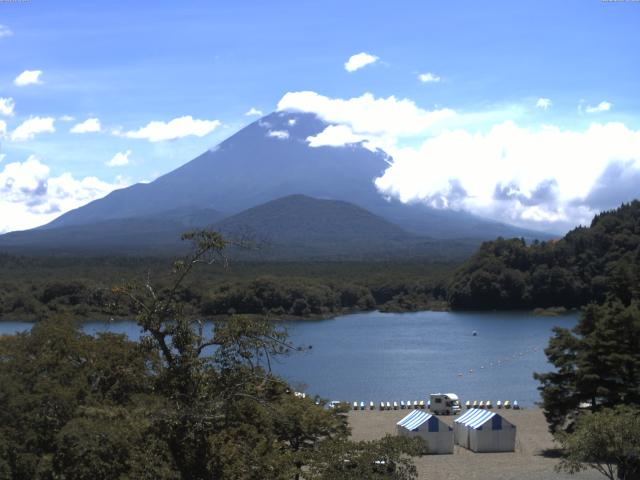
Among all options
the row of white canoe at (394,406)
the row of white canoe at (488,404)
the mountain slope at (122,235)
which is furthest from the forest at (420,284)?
the mountain slope at (122,235)

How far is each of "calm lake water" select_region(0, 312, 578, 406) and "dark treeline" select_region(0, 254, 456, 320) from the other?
105 inches

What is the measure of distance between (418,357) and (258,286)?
19.2 metres

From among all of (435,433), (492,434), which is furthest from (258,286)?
(492,434)

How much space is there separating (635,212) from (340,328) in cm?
2496

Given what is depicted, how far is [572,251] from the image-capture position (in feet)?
187

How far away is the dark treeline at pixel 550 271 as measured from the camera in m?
54.3

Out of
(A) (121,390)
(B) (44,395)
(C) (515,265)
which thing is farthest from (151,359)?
(C) (515,265)

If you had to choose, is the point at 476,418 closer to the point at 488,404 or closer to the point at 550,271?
the point at 488,404

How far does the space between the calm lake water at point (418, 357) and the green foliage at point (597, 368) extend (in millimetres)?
5555

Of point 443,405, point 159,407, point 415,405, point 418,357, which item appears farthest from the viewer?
point 418,357

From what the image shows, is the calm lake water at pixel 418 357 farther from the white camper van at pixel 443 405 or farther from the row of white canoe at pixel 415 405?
the white camper van at pixel 443 405

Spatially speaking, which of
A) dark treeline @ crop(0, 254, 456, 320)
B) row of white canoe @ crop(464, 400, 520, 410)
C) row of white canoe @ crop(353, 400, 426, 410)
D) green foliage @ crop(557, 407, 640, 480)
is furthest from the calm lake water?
green foliage @ crop(557, 407, 640, 480)

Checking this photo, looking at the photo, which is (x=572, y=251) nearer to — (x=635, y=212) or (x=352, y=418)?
(x=635, y=212)

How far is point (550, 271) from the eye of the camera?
180ft
